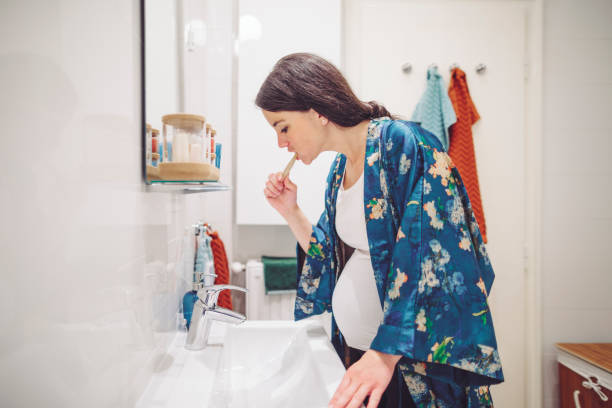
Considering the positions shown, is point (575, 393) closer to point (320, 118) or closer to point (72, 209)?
point (320, 118)

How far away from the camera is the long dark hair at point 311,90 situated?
30.2 inches

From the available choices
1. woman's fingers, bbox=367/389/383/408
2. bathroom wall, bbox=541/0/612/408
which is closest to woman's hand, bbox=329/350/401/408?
woman's fingers, bbox=367/389/383/408

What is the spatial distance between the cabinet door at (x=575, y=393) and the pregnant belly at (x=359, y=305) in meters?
1.21

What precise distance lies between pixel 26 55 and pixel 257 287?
52.2 inches

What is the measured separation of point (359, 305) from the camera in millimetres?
784

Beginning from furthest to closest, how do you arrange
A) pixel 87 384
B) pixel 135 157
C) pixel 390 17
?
pixel 390 17, pixel 135 157, pixel 87 384

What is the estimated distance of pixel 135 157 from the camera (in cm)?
58

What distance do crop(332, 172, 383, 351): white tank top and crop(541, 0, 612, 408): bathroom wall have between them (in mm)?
1401

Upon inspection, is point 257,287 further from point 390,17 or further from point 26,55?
point 390,17

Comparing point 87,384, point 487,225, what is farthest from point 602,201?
point 87,384

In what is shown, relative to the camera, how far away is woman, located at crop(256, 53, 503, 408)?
596 mm

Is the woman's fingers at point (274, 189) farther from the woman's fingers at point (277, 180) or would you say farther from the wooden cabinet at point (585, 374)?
the wooden cabinet at point (585, 374)

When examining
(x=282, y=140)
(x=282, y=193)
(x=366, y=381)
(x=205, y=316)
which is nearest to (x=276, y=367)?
(x=205, y=316)

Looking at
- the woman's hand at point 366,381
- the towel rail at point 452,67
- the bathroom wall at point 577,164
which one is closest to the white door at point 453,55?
the towel rail at point 452,67
